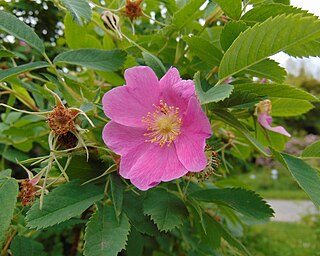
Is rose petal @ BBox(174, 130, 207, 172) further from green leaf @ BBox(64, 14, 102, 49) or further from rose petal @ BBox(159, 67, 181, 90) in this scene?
green leaf @ BBox(64, 14, 102, 49)

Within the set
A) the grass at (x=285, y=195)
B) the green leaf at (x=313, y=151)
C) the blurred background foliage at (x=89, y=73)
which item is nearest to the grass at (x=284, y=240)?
the blurred background foliage at (x=89, y=73)

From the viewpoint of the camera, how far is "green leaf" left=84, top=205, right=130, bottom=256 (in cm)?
53

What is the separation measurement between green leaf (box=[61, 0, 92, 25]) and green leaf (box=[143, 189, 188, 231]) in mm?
285

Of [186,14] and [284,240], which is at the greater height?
[186,14]

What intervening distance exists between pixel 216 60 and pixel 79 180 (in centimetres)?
28

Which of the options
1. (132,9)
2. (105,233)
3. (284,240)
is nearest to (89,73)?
(132,9)

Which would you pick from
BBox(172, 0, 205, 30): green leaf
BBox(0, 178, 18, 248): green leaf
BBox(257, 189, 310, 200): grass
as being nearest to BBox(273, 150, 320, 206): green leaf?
BBox(172, 0, 205, 30): green leaf

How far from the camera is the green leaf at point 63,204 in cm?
56

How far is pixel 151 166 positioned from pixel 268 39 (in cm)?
23

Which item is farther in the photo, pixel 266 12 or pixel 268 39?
pixel 266 12

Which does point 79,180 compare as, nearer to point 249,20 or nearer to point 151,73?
point 151,73

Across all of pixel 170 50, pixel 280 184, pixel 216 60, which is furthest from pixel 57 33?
pixel 280 184

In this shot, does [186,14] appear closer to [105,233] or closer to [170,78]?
[170,78]

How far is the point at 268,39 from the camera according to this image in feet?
1.71
